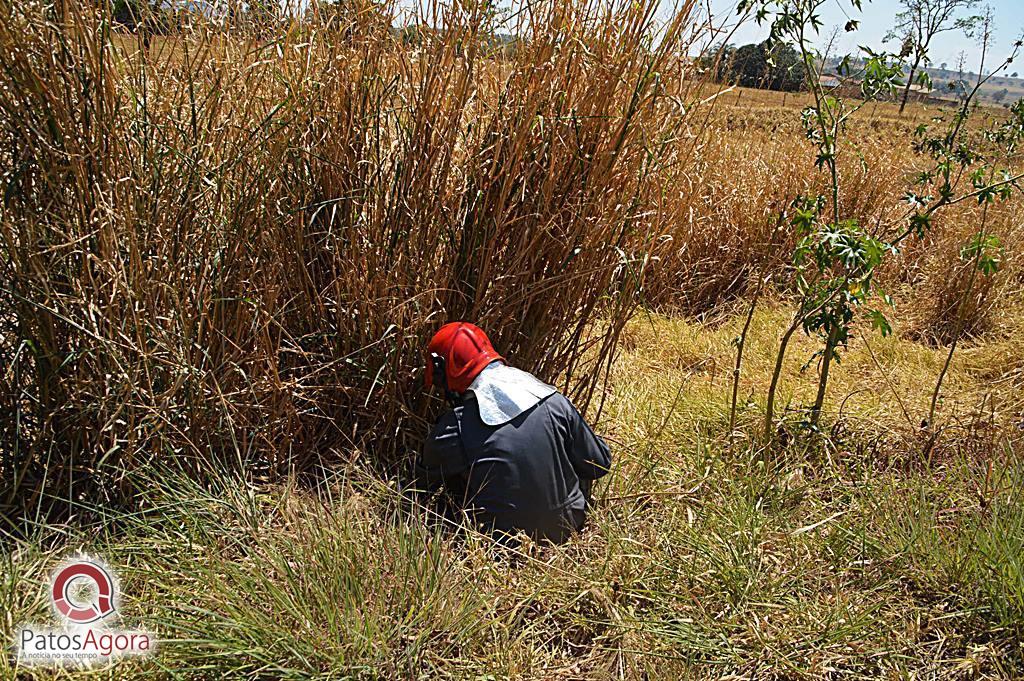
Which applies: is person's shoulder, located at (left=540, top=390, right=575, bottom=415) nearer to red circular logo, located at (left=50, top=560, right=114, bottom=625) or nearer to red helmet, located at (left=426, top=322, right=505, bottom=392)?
red helmet, located at (left=426, top=322, right=505, bottom=392)

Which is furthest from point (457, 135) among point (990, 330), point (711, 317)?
point (990, 330)

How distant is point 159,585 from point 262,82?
4.44ft

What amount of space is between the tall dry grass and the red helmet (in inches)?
5.9

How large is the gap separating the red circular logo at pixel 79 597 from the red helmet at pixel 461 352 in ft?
Result: 3.25

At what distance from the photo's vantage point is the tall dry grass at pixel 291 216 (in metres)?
1.95

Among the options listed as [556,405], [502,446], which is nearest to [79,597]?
[502,446]

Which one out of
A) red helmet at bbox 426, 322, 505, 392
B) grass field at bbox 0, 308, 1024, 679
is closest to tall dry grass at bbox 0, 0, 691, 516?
red helmet at bbox 426, 322, 505, 392

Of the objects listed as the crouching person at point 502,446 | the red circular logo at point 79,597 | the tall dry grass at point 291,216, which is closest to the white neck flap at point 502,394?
the crouching person at point 502,446

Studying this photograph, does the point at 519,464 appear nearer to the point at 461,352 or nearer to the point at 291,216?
the point at 461,352

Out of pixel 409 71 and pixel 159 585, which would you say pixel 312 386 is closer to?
pixel 159 585

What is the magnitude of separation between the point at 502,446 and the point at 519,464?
2.7 inches

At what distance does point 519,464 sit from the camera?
6.89ft

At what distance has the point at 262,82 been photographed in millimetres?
2172

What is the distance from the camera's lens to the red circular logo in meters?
1.78
